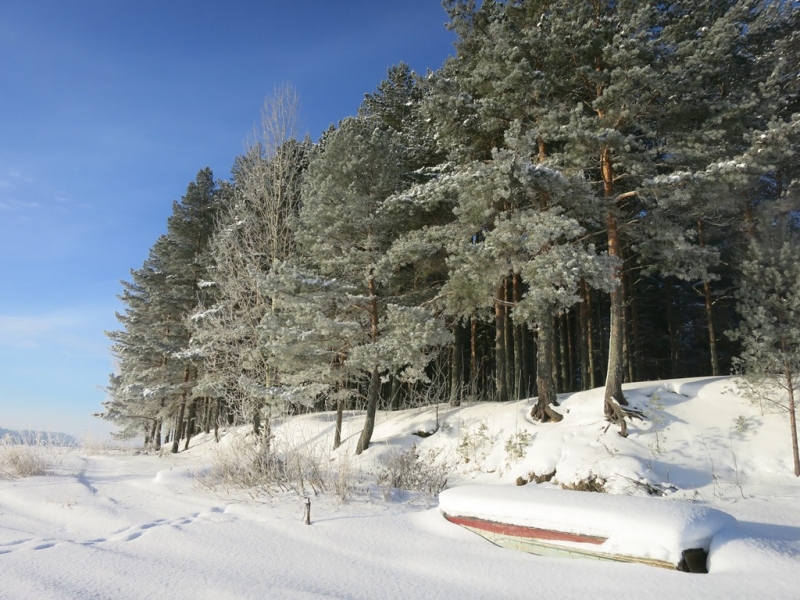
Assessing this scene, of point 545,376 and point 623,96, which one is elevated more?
point 623,96

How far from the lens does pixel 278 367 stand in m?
12.5

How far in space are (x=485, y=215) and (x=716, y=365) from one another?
36.1 feet

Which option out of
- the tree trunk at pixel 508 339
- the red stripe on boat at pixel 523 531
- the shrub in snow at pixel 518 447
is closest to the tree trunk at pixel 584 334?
the tree trunk at pixel 508 339

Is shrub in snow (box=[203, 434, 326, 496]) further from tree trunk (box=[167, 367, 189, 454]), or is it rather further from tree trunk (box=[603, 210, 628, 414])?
tree trunk (box=[167, 367, 189, 454])

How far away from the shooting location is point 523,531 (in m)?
3.48

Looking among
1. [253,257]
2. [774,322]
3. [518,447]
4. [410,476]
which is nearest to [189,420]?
[253,257]

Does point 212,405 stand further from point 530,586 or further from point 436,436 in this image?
point 530,586

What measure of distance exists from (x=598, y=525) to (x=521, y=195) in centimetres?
944

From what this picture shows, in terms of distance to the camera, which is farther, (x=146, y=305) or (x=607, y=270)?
(x=146, y=305)

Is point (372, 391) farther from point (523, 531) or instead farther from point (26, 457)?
point (523, 531)

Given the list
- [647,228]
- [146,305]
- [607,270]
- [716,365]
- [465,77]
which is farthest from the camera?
[146,305]

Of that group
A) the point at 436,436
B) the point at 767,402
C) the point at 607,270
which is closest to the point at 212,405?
the point at 436,436

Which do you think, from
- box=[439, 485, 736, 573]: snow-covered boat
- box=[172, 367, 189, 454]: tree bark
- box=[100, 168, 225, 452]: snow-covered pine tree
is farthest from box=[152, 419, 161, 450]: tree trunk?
box=[439, 485, 736, 573]: snow-covered boat

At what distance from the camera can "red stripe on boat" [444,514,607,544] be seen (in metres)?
3.17
